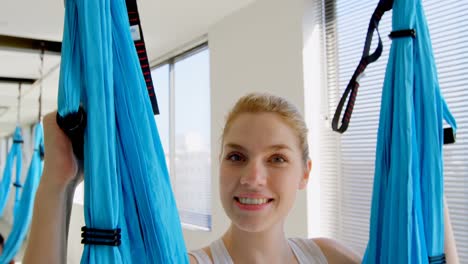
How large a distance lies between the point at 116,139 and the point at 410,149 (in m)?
0.59

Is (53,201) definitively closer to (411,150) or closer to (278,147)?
(278,147)

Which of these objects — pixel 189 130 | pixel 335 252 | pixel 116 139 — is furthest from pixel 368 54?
pixel 189 130

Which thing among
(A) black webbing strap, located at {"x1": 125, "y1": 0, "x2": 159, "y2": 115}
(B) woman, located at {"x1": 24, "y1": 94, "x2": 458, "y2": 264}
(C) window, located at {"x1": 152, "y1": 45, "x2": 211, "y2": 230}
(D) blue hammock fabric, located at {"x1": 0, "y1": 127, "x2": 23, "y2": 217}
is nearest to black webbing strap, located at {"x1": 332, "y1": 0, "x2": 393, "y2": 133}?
(B) woman, located at {"x1": 24, "y1": 94, "x2": 458, "y2": 264}

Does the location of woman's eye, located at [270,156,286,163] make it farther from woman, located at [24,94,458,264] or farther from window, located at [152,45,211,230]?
window, located at [152,45,211,230]

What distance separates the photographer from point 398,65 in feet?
2.84

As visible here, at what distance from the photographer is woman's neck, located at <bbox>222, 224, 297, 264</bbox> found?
96cm

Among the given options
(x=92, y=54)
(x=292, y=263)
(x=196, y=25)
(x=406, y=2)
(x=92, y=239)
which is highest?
(x=196, y=25)

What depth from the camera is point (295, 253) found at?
1033 millimetres

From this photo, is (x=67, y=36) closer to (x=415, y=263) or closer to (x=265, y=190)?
(x=265, y=190)

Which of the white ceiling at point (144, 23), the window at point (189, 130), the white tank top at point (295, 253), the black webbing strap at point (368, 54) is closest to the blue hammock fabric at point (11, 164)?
the white ceiling at point (144, 23)

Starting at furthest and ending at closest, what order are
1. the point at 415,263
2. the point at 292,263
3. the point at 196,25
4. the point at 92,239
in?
the point at 196,25 < the point at 292,263 < the point at 415,263 < the point at 92,239

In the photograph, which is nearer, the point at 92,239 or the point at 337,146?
the point at 92,239

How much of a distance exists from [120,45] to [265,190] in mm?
450

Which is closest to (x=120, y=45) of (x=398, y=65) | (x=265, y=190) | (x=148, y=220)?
(x=148, y=220)
